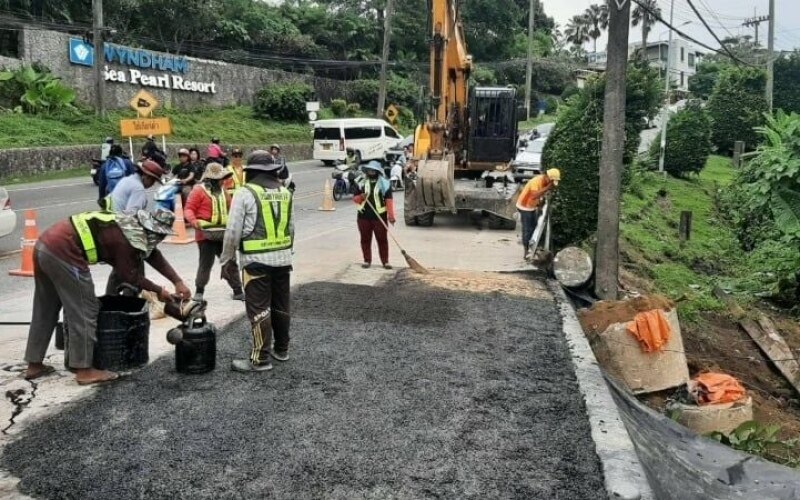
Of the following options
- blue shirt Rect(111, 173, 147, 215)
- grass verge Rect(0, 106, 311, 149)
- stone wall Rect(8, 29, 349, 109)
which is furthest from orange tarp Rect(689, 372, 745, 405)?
stone wall Rect(8, 29, 349, 109)

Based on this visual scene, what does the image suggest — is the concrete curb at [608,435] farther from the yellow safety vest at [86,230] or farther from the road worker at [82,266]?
the yellow safety vest at [86,230]

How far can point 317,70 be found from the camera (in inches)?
1866

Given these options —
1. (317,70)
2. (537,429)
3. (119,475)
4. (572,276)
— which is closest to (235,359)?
(119,475)

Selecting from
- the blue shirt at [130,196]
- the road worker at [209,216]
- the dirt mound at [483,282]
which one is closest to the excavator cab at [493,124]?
the dirt mound at [483,282]

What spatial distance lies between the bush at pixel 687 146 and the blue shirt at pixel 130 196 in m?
26.1

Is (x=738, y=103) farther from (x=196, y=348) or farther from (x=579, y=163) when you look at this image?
(x=196, y=348)

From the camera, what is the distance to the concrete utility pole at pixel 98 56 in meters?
26.1

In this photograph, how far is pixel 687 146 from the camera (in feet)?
96.2

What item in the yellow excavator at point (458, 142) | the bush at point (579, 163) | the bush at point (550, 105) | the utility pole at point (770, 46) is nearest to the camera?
the bush at point (579, 163)

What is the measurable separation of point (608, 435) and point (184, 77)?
33.9m

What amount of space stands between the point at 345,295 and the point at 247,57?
36.1 m

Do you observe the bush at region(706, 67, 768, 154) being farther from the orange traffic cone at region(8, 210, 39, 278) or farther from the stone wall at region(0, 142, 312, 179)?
the orange traffic cone at region(8, 210, 39, 278)

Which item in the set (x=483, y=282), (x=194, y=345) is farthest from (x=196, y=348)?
(x=483, y=282)

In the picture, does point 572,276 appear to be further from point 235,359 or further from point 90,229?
point 90,229
